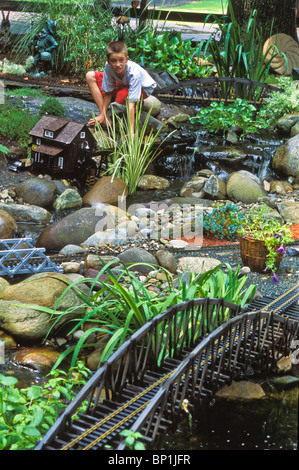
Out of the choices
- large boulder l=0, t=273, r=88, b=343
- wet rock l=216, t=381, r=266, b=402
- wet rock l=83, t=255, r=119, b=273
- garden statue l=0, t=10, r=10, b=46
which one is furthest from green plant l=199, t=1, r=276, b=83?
wet rock l=216, t=381, r=266, b=402

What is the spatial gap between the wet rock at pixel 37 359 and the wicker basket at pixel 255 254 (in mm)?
2167

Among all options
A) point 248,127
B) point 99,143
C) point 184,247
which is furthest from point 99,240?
point 248,127

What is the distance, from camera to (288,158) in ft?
30.9

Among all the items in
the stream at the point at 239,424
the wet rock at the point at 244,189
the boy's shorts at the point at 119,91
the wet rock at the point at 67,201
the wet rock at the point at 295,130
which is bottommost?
the wet rock at the point at 67,201

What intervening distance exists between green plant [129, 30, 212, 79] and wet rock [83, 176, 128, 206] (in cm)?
434

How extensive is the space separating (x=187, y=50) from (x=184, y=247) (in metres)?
6.71

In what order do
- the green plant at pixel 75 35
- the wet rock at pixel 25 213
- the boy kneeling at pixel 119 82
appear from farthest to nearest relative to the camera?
the green plant at pixel 75 35, the boy kneeling at pixel 119 82, the wet rock at pixel 25 213

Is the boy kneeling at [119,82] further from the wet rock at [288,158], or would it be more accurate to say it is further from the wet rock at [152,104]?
the wet rock at [288,158]

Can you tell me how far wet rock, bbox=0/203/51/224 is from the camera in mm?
7145

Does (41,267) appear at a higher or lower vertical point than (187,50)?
lower

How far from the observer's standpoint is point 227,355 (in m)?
3.76

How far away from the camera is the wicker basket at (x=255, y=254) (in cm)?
553

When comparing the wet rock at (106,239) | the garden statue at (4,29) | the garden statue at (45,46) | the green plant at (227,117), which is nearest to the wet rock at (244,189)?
the green plant at (227,117)
